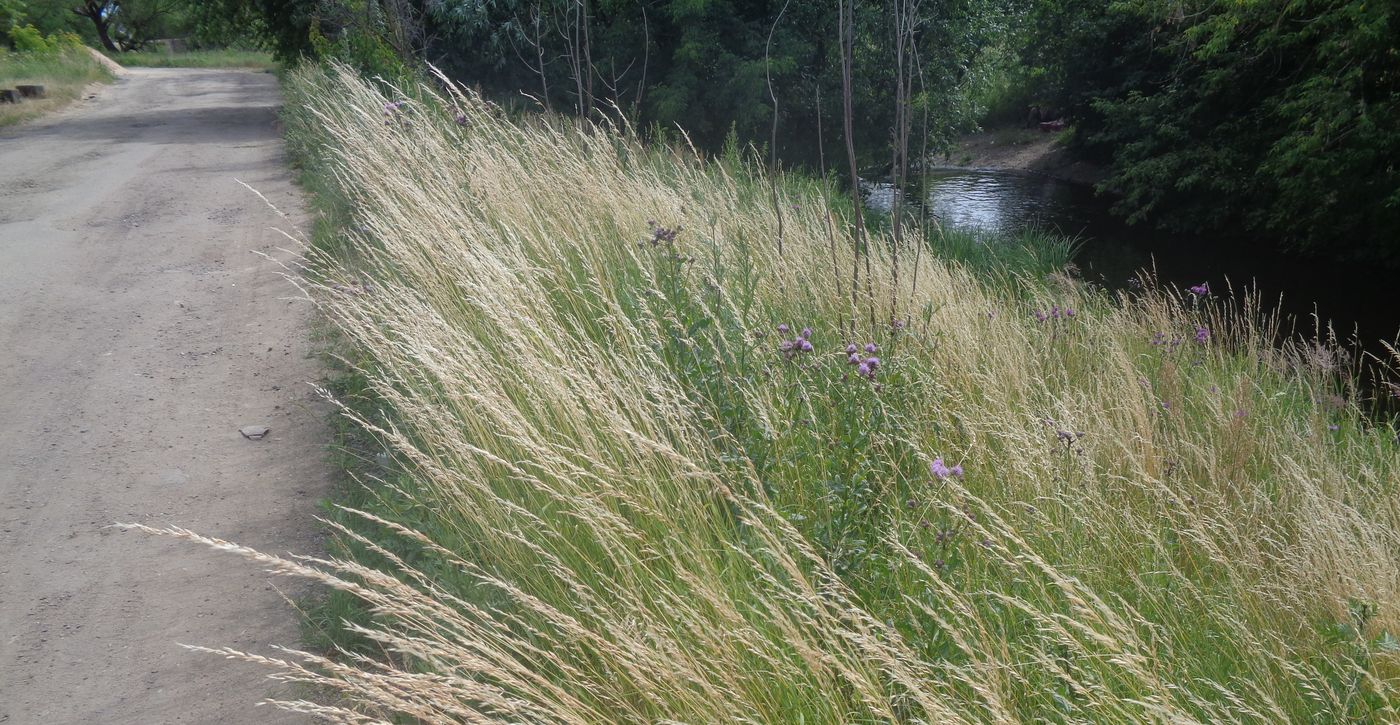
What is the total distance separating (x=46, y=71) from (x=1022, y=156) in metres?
26.9

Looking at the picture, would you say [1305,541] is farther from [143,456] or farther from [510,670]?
[143,456]

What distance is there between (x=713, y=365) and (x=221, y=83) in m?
31.0

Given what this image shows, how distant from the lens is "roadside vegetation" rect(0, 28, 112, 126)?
65.3 ft

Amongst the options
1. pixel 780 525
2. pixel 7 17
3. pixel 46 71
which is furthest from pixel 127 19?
pixel 780 525

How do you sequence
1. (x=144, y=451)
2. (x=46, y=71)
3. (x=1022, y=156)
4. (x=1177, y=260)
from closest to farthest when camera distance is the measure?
(x=144, y=451)
(x=1177, y=260)
(x=46, y=71)
(x=1022, y=156)

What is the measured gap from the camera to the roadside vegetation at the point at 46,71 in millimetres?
19891

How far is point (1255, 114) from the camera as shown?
16.2 m

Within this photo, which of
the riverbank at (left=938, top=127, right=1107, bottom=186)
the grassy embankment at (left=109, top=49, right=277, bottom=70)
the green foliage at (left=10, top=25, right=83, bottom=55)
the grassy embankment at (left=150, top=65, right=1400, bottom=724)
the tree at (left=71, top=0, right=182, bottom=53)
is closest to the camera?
the grassy embankment at (left=150, top=65, right=1400, bottom=724)

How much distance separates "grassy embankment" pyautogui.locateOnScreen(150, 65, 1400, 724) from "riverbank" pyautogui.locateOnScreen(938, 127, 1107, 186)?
20.0 metres

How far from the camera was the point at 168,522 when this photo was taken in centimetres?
411

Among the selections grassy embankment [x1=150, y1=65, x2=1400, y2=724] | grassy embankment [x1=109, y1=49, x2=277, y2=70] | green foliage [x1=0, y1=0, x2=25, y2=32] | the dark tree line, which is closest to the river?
the dark tree line

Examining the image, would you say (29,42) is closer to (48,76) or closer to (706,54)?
(48,76)

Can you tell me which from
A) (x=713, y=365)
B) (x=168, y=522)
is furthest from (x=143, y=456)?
(x=713, y=365)

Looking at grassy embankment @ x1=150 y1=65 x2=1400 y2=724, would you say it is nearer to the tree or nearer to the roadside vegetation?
the roadside vegetation
